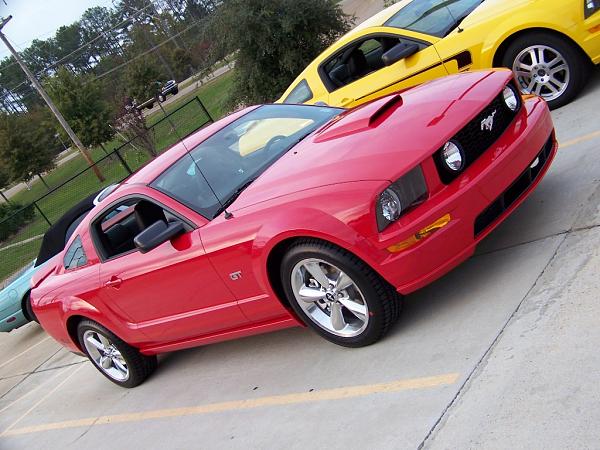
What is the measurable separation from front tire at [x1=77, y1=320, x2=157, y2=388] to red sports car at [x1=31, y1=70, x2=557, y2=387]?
0.14 m

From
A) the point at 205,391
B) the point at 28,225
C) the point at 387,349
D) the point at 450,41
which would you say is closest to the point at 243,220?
the point at 387,349

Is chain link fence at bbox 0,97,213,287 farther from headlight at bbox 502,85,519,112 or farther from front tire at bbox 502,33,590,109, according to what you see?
headlight at bbox 502,85,519,112

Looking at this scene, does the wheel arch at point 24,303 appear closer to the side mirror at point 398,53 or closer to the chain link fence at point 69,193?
the side mirror at point 398,53

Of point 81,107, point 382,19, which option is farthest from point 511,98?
point 81,107

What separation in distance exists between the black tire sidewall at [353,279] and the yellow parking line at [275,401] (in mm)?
370

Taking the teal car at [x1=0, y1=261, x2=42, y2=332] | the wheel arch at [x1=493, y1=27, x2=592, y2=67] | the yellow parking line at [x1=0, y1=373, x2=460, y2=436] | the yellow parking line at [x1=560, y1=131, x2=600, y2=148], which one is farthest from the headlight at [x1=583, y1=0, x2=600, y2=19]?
the teal car at [x1=0, y1=261, x2=42, y2=332]

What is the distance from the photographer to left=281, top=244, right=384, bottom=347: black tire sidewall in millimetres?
3693

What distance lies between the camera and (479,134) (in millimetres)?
3938

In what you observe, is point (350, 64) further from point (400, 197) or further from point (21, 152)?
point (21, 152)

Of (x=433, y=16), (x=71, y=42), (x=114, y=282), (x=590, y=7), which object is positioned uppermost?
(x=71, y=42)

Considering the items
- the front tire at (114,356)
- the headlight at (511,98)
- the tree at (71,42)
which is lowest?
the front tire at (114,356)

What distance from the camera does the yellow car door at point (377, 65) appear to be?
267 inches

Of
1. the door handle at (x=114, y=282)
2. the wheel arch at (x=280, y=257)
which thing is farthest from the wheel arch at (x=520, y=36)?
the door handle at (x=114, y=282)

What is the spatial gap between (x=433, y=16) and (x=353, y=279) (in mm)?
4442
